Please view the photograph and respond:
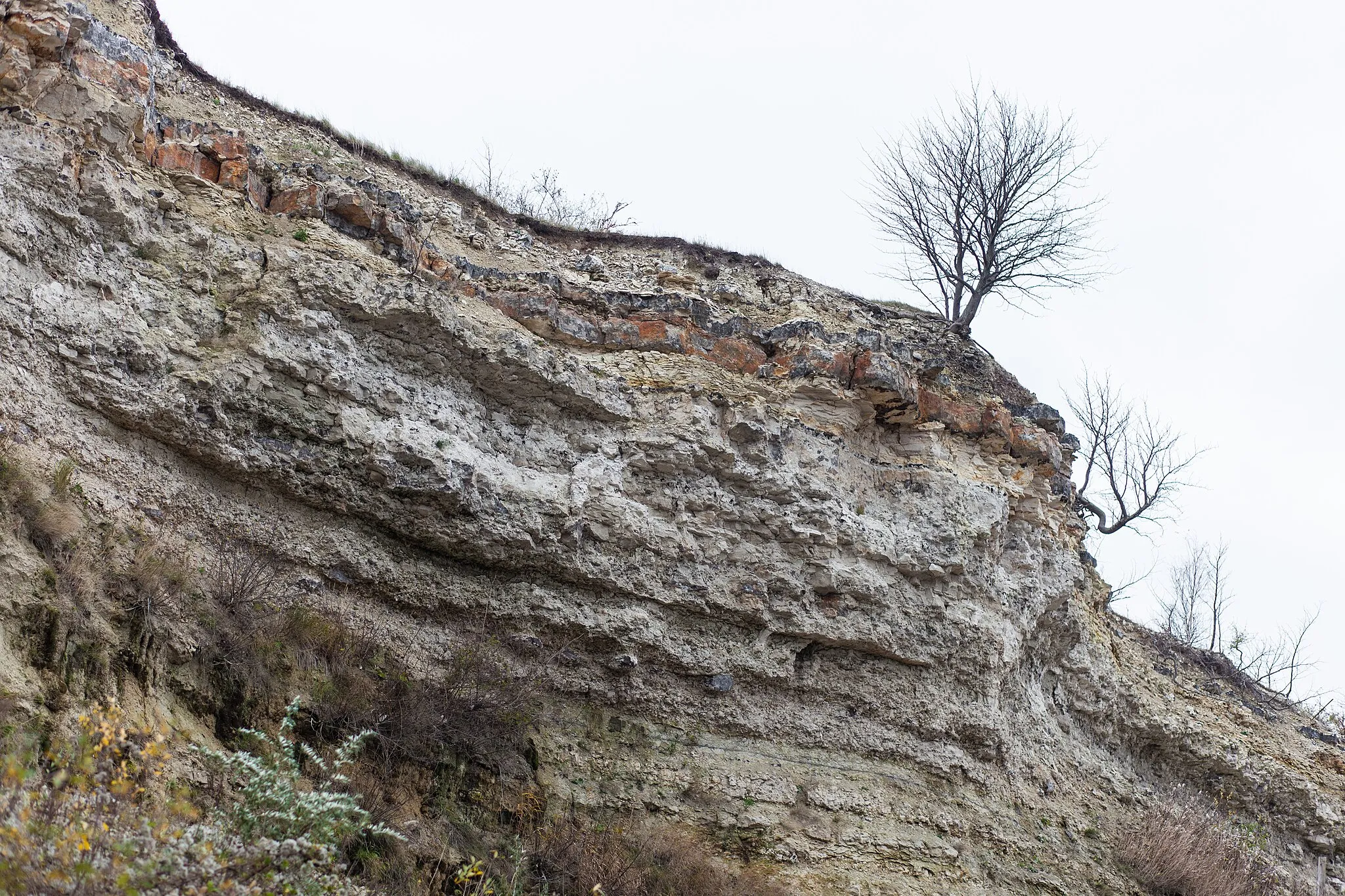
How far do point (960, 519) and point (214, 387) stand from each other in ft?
25.2

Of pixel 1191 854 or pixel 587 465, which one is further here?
pixel 1191 854

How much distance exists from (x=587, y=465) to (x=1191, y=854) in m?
8.19

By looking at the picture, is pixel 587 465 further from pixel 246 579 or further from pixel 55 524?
pixel 55 524

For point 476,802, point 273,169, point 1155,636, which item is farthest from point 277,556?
point 1155,636

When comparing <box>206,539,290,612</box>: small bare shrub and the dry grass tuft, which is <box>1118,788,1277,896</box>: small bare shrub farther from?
the dry grass tuft

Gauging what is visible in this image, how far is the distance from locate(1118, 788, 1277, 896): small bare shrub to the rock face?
341 millimetres

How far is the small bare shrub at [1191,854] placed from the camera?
10.4 meters

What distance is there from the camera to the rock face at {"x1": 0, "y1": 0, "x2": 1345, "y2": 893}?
7.38 m

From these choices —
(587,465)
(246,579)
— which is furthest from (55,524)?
(587,465)

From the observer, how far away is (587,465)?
916 centimetres

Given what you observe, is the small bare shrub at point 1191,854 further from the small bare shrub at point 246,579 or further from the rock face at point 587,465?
the small bare shrub at point 246,579

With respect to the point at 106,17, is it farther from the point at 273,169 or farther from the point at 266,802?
the point at 266,802

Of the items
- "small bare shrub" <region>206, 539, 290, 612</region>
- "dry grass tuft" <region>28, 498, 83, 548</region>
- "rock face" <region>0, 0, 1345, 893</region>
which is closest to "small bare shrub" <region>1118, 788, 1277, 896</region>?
"rock face" <region>0, 0, 1345, 893</region>

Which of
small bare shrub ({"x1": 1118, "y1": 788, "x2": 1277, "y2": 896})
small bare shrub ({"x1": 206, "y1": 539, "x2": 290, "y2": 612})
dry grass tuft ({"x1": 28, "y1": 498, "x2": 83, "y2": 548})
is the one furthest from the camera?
small bare shrub ({"x1": 1118, "y1": 788, "x2": 1277, "y2": 896})
